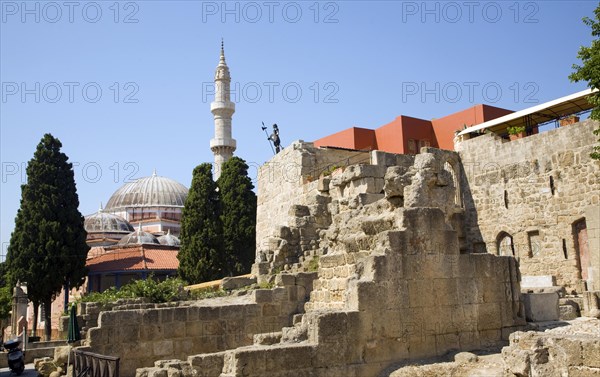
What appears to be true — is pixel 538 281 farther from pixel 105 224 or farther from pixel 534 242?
pixel 105 224

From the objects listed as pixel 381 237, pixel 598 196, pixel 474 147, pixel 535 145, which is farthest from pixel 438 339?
pixel 474 147

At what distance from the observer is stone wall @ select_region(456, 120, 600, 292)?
1477cm

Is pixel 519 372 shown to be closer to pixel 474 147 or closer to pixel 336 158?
pixel 474 147

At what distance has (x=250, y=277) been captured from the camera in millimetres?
13734

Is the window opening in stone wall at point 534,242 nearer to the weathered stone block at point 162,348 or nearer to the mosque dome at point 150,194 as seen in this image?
the weathered stone block at point 162,348

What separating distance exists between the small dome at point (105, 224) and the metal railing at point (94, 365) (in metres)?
47.6

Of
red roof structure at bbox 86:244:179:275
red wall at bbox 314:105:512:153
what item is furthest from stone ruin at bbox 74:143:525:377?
red roof structure at bbox 86:244:179:275

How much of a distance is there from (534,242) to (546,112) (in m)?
4.79

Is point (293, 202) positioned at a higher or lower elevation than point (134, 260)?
higher

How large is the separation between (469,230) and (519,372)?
1265 cm

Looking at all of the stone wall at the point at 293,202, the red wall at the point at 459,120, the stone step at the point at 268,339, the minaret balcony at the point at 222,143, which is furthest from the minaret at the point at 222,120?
the stone step at the point at 268,339

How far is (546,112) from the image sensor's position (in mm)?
18469

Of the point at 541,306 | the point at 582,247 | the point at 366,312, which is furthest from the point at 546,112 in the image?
the point at 366,312

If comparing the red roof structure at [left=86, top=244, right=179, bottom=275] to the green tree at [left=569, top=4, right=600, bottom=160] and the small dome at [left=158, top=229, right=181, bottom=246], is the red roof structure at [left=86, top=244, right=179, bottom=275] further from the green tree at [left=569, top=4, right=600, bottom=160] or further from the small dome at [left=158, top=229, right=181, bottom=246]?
the green tree at [left=569, top=4, right=600, bottom=160]
